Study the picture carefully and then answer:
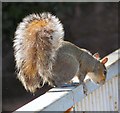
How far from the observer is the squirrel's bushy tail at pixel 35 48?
338 cm

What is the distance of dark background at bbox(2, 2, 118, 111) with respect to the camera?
7.29 m

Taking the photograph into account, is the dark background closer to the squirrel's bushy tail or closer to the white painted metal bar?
the white painted metal bar

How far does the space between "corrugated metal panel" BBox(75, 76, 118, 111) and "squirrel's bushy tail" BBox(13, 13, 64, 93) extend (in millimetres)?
330

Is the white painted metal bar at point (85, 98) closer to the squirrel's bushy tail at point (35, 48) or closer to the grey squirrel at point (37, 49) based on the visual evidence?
the grey squirrel at point (37, 49)

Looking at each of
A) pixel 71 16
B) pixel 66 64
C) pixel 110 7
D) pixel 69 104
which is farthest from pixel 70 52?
pixel 110 7

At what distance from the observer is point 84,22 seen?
9438 mm

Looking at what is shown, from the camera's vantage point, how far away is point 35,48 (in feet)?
11.1

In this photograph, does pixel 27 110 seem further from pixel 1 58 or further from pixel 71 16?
pixel 71 16

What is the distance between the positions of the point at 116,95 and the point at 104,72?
186 mm

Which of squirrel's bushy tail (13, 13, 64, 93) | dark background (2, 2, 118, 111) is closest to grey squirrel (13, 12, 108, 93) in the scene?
squirrel's bushy tail (13, 13, 64, 93)

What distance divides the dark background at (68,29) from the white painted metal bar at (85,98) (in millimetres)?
2960

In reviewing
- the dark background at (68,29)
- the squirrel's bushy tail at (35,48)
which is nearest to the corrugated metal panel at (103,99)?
the squirrel's bushy tail at (35,48)

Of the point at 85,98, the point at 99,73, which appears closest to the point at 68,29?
the point at 99,73

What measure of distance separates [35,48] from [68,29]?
5.39 meters
